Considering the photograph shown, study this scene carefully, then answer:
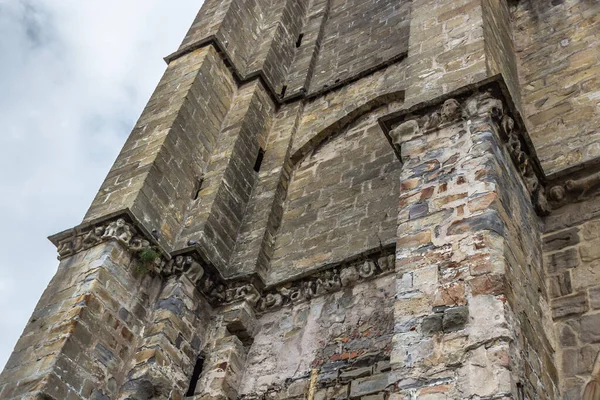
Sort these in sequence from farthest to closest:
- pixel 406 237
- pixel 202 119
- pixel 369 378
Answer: pixel 202 119 → pixel 369 378 → pixel 406 237

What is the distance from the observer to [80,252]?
6332mm

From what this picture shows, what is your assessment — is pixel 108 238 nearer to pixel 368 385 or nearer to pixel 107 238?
pixel 107 238

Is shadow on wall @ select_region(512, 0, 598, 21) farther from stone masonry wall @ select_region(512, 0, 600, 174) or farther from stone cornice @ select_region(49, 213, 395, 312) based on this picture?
stone cornice @ select_region(49, 213, 395, 312)

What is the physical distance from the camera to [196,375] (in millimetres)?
6074

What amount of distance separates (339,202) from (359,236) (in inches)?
28.6

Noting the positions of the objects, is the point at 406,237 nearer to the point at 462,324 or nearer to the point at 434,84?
the point at 462,324

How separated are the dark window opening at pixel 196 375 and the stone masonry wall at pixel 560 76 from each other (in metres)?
3.40

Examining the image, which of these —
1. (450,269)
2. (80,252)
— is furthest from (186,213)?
(450,269)

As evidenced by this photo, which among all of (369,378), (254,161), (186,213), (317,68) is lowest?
(369,378)

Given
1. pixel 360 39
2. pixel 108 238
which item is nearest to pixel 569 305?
pixel 108 238

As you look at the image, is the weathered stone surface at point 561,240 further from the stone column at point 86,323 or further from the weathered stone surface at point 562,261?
the stone column at point 86,323

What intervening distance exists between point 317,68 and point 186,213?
3927mm

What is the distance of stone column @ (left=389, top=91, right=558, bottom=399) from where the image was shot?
3.74 m

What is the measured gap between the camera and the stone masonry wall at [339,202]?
6.70 meters
